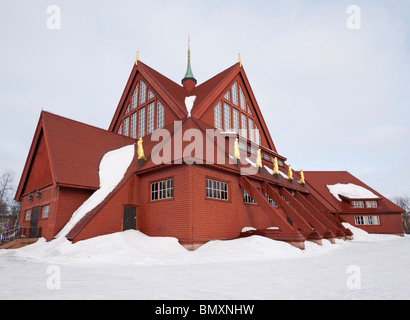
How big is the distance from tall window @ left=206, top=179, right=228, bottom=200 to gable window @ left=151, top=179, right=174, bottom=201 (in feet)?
6.74

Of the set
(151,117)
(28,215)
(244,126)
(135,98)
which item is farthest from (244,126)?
(28,215)

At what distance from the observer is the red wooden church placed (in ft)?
48.5

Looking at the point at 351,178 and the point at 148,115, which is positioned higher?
the point at 148,115

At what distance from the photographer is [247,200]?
1812 centimetres

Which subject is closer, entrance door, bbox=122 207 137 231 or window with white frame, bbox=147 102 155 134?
entrance door, bbox=122 207 137 231

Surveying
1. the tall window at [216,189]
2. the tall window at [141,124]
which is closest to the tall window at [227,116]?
the tall window at [141,124]

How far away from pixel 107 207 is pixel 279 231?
967cm

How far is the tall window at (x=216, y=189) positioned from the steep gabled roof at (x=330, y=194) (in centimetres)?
1999

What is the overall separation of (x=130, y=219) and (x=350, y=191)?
3037cm

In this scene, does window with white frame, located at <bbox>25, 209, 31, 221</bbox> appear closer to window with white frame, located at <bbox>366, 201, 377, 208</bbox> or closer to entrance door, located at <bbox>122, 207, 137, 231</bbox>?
entrance door, located at <bbox>122, 207, 137, 231</bbox>

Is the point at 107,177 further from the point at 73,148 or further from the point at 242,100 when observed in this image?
the point at 242,100

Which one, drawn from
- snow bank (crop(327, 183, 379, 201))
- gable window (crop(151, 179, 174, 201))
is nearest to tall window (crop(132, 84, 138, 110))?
gable window (crop(151, 179, 174, 201))
